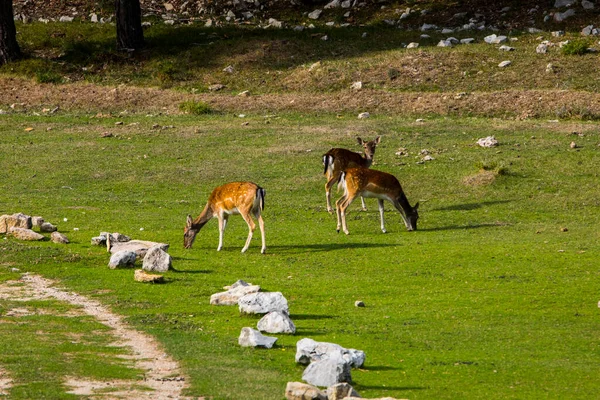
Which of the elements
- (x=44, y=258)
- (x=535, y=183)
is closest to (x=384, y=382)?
(x=44, y=258)

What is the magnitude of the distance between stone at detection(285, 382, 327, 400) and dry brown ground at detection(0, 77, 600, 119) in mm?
24569

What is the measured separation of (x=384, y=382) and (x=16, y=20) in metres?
40.4

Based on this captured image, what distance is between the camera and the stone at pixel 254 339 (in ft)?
43.5

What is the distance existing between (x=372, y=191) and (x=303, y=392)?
12.7m

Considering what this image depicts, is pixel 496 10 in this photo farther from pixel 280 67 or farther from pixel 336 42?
pixel 280 67

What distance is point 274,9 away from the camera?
49.6 m

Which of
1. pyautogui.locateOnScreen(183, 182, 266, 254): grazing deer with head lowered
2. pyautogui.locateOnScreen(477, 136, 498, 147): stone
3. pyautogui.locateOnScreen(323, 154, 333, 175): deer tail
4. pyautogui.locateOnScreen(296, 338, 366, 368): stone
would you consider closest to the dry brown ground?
pyautogui.locateOnScreen(477, 136, 498, 147): stone

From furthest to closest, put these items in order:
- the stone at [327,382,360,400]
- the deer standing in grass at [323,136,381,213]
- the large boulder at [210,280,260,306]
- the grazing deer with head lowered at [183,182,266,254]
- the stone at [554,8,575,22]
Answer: the stone at [554,8,575,22] < the deer standing in grass at [323,136,381,213] < the grazing deer with head lowered at [183,182,266,254] < the large boulder at [210,280,260,306] < the stone at [327,382,360,400]

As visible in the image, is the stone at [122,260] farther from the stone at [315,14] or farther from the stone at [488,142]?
the stone at [315,14]

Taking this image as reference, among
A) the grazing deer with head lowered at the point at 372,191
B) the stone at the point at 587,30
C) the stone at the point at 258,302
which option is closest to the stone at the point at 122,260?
the stone at the point at 258,302

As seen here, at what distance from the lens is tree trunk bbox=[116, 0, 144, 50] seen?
41791 millimetres

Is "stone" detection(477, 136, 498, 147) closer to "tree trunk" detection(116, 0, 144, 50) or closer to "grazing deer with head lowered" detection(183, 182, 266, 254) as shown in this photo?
"grazing deer with head lowered" detection(183, 182, 266, 254)

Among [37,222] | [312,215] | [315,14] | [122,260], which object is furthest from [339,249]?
[315,14]

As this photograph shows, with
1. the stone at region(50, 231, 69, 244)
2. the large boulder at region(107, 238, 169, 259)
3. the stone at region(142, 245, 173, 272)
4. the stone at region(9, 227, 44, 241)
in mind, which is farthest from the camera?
the stone at region(9, 227, 44, 241)
